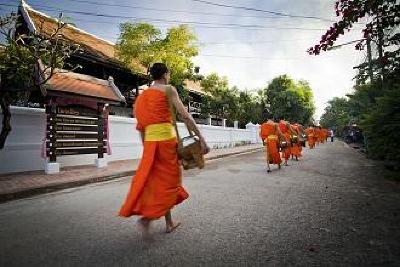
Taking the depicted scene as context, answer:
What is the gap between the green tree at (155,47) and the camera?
19109 millimetres

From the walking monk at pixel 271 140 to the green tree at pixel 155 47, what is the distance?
1109cm

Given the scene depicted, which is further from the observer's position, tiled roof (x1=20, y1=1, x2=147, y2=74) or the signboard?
tiled roof (x1=20, y1=1, x2=147, y2=74)

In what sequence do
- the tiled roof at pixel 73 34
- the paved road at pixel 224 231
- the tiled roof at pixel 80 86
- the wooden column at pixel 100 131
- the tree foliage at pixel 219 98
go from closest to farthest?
1. the paved road at pixel 224 231
2. the tiled roof at pixel 80 86
3. the wooden column at pixel 100 131
4. the tiled roof at pixel 73 34
5. the tree foliage at pixel 219 98

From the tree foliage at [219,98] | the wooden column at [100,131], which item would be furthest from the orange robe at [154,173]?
the tree foliage at [219,98]

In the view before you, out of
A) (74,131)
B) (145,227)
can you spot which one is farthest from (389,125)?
(74,131)

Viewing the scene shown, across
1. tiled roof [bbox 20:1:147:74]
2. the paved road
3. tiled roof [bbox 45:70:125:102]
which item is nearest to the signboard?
tiled roof [bbox 45:70:125:102]

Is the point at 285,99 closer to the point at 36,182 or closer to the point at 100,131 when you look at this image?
the point at 100,131

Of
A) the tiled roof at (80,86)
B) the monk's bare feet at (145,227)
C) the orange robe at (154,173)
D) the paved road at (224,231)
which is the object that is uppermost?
the tiled roof at (80,86)

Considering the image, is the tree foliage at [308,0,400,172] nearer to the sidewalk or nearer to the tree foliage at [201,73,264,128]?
the sidewalk

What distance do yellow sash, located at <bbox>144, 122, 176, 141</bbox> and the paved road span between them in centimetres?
107

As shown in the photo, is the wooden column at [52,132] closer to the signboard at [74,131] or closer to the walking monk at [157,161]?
the signboard at [74,131]

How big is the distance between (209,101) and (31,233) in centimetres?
2826

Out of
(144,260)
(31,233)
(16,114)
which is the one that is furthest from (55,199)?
(16,114)

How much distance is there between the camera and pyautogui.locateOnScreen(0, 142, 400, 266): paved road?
2.96 metres
